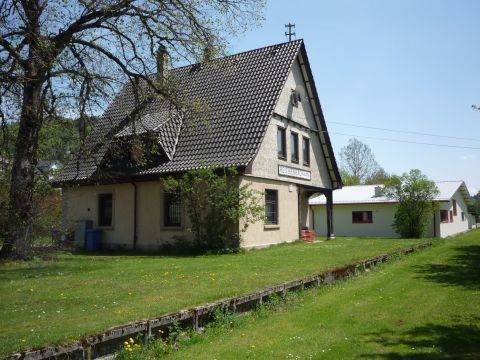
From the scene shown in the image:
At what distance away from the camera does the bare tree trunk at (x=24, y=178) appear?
14906 mm

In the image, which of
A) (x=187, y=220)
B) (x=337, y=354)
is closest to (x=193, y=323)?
(x=337, y=354)

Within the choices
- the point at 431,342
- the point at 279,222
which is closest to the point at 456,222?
the point at 279,222

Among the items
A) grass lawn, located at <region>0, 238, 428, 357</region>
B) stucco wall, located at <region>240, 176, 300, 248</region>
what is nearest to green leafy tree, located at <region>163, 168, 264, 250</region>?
stucco wall, located at <region>240, 176, 300, 248</region>

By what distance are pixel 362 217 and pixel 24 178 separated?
92.3ft

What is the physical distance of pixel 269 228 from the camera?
2136 cm

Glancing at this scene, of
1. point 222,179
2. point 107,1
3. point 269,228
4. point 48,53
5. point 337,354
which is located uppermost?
point 107,1

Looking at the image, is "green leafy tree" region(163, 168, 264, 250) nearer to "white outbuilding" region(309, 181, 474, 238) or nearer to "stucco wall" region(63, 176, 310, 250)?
"stucco wall" region(63, 176, 310, 250)

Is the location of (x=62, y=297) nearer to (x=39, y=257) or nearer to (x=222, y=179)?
(x=39, y=257)

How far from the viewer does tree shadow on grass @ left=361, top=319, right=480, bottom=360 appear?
6156 millimetres

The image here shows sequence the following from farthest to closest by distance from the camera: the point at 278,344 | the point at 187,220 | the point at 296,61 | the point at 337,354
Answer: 1. the point at 296,61
2. the point at 187,220
3. the point at 278,344
4. the point at 337,354

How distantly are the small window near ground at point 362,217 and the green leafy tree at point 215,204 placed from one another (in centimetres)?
2072

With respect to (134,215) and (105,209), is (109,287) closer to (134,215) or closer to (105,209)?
(134,215)

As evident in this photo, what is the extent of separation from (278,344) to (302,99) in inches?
778

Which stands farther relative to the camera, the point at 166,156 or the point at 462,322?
the point at 166,156
